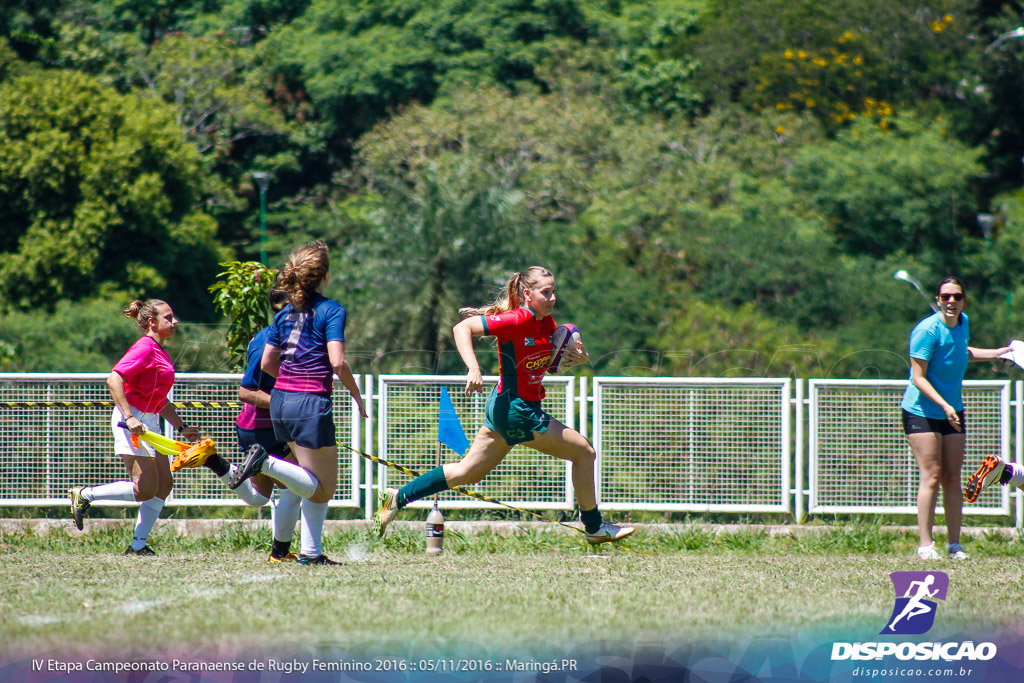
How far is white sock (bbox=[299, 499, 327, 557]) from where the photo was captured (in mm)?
6387

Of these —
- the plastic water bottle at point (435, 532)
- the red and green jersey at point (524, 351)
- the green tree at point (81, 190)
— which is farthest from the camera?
the green tree at point (81, 190)

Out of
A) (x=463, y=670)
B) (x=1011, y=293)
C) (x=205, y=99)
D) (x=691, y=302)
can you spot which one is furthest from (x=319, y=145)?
(x=463, y=670)

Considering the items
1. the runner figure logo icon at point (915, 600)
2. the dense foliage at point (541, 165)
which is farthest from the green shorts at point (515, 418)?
the dense foliage at point (541, 165)

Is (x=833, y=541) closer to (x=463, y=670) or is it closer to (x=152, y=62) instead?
(x=463, y=670)

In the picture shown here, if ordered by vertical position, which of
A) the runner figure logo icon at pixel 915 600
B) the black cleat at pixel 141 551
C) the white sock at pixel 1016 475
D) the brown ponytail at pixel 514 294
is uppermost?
the brown ponytail at pixel 514 294

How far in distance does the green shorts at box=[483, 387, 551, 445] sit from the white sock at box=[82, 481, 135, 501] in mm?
2574

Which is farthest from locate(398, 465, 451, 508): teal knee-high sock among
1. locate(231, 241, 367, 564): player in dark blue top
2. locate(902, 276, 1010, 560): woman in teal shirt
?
locate(902, 276, 1010, 560): woman in teal shirt

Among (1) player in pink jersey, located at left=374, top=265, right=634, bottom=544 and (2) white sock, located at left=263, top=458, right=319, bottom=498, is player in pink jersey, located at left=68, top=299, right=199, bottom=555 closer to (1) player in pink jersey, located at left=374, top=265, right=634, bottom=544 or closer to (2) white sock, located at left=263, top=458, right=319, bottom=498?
(2) white sock, located at left=263, top=458, right=319, bottom=498

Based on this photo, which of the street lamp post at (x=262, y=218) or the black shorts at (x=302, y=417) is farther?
the street lamp post at (x=262, y=218)

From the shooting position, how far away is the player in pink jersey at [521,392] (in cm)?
640

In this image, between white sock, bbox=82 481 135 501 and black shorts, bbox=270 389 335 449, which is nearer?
black shorts, bbox=270 389 335 449

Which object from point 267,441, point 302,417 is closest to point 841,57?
point 267,441

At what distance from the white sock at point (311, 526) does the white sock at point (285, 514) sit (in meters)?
0.07

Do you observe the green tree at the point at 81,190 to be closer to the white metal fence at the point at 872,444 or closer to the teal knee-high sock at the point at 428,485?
the white metal fence at the point at 872,444
